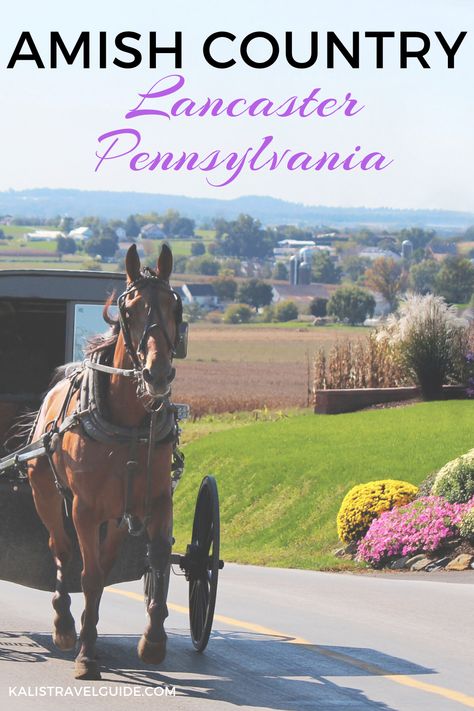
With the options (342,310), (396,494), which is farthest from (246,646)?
(342,310)

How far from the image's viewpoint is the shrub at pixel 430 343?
34844 millimetres

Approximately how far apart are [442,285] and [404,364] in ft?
405

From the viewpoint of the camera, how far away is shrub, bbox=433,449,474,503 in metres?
20.9

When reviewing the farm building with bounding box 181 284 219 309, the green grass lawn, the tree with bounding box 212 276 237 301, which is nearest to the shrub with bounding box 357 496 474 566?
the green grass lawn

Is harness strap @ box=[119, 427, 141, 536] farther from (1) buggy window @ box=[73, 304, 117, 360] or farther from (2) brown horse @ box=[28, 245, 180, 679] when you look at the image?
(1) buggy window @ box=[73, 304, 117, 360]

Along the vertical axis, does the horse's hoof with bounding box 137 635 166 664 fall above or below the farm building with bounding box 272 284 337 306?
above

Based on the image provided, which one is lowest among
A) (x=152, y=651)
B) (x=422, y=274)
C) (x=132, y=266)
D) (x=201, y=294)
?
(x=201, y=294)

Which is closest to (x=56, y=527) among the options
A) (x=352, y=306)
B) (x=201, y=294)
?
(x=352, y=306)

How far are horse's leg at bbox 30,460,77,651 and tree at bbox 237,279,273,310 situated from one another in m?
163

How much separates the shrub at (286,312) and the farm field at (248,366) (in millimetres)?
7721

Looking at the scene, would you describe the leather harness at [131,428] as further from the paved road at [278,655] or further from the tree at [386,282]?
the tree at [386,282]

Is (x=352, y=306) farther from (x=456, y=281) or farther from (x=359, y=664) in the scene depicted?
(x=359, y=664)

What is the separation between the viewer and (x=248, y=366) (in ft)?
299

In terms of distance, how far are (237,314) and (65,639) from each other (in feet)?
456
